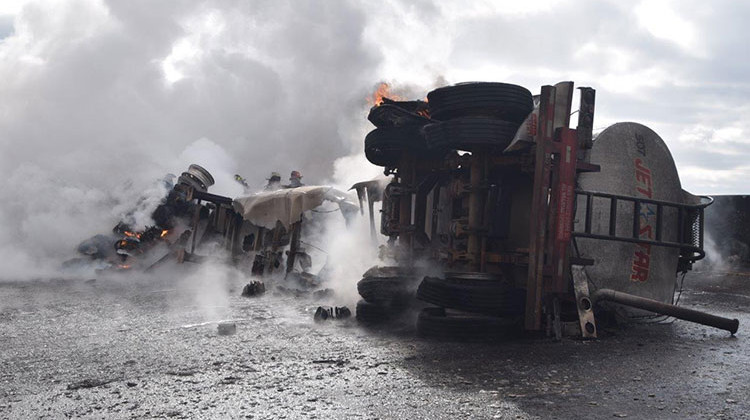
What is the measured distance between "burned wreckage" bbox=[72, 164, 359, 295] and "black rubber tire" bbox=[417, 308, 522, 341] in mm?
7368

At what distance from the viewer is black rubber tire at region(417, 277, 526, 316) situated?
653cm

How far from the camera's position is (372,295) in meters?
7.80

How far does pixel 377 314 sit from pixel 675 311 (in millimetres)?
3452

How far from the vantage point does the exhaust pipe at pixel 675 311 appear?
6.51m

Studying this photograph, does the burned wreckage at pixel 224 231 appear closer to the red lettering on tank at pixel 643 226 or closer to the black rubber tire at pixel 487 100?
the black rubber tire at pixel 487 100

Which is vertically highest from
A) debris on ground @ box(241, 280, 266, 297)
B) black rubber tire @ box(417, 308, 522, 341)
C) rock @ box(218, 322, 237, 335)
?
black rubber tire @ box(417, 308, 522, 341)

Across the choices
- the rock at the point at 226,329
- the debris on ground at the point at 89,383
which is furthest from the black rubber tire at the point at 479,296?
the debris on ground at the point at 89,383

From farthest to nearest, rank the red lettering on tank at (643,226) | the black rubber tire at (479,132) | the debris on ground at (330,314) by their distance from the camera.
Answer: the debris on ground at (330,314) → the red lettering on tank at (643,226) → the black rubber tire at (479,132)

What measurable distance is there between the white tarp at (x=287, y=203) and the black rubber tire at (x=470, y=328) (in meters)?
8.49

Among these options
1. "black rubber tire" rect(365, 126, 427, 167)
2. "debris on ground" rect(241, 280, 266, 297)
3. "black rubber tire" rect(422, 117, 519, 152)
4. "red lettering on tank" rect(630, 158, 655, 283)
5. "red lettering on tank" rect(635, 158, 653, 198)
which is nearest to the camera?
"black rubber tire" rect(422, 117, 519, 152)

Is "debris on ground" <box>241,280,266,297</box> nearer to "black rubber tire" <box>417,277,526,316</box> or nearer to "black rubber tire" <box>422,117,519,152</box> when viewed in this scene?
"black rubber tire" <box>417,277,526,316</box>

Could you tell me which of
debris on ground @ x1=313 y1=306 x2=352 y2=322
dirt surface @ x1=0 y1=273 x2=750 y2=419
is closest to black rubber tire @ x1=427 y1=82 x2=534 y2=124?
dirt surface @ x1=0 y1=273 x2=750 y2=419

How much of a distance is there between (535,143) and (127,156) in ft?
90.4

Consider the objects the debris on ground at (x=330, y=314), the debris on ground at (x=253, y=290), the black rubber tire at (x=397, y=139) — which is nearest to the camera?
the debris on ground at (x=330, y=314)
